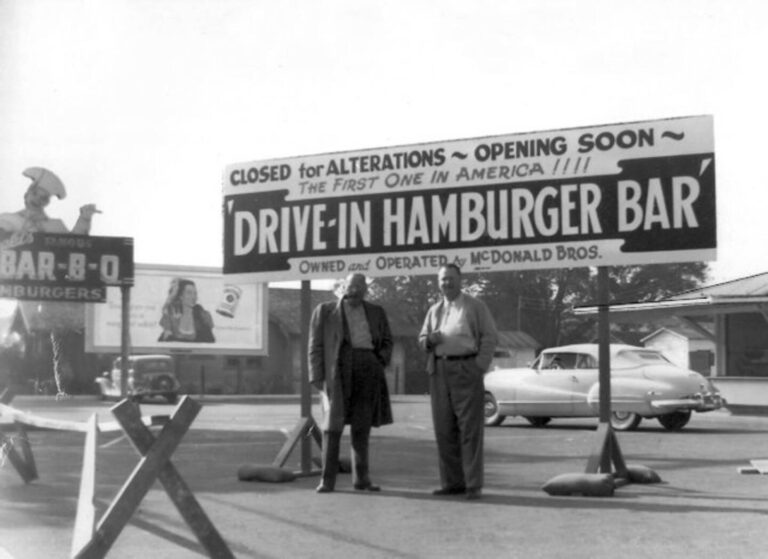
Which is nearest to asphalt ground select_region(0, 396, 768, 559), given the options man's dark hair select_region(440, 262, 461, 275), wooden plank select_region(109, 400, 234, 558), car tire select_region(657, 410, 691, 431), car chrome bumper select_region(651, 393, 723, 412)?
wooden plank select_region(109, 400, 234, 558)

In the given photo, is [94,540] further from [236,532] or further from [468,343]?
[468,343]

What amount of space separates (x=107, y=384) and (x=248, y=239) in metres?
35.8

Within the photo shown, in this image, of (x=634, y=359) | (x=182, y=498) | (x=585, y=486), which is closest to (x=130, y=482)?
(x=182, y=498)

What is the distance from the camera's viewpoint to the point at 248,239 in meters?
11.2

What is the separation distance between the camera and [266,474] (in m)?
10.2

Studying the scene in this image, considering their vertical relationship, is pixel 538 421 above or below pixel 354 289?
below

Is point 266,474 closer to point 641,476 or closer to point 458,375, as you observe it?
point 458,375

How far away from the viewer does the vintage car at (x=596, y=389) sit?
19.8 m

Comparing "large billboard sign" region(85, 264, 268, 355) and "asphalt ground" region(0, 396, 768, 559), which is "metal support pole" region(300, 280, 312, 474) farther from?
A: "large billboard sign" region(85, 264, 268, 355)

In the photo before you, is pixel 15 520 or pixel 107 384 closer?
pixel 15 520

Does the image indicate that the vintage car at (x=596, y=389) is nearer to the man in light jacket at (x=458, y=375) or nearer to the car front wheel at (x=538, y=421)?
the car front wheel at (x=538, y=421)

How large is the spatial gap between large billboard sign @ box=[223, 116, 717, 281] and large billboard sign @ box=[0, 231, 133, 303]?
35.4 feet

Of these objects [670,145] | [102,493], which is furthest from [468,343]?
[102,493]

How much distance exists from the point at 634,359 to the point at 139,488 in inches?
646
